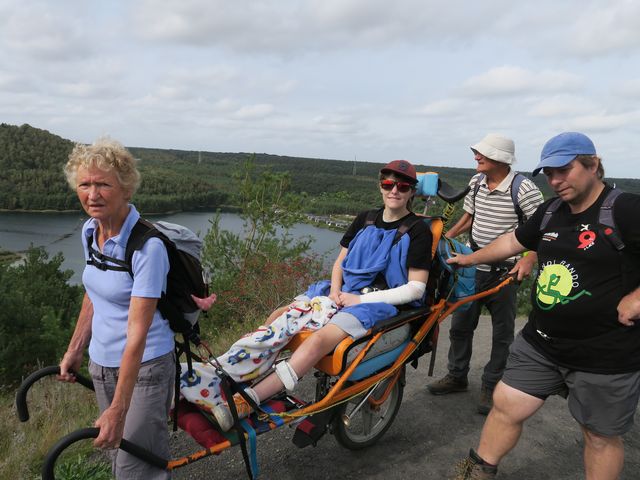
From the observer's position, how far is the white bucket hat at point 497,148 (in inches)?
147

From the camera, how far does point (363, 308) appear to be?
2.97 meters

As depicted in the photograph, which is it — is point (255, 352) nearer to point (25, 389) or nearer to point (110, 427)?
point (110, 427)

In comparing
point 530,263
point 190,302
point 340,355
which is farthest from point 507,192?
point 190,302

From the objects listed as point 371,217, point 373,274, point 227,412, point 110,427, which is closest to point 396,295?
point 373,274

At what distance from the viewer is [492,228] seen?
3.94 meters

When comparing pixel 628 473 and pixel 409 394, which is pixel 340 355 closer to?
pixel 409 394

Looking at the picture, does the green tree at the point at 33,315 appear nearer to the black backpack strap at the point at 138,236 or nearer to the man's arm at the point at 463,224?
the man's arm at the point at 463,224

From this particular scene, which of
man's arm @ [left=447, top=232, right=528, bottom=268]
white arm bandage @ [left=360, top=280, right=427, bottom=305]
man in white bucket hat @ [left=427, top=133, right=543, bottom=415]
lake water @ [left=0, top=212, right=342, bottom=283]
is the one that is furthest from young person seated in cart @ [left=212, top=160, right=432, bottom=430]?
lake water @ [left=0, top=212, right=342, bottom=283]

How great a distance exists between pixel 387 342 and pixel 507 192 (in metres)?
1.72

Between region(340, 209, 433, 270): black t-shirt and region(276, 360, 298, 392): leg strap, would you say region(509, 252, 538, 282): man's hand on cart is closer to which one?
region(340, 209, 433, 270): black t-shirt

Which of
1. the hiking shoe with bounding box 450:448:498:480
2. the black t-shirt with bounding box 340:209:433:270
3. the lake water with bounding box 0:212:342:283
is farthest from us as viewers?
the lake water with bounding box 0:212:342:283

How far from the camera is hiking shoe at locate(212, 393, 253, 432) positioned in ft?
8.13

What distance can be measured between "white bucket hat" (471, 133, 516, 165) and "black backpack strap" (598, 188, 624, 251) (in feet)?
4.61

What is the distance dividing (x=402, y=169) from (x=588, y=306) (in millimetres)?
1461
